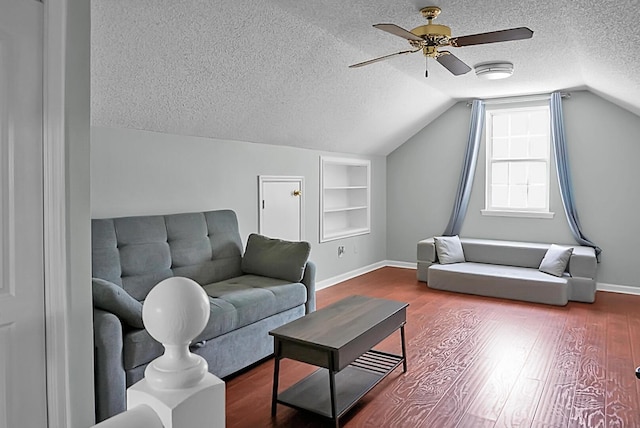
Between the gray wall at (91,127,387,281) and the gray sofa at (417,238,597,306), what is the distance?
4.48 ft

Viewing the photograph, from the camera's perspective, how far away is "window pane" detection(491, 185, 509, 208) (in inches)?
260

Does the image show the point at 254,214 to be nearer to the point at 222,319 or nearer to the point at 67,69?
the point at 222,319

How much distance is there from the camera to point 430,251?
20.6ft

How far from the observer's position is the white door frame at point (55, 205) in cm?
189

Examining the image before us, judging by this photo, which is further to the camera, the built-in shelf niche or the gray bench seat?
the built-in shelf niche

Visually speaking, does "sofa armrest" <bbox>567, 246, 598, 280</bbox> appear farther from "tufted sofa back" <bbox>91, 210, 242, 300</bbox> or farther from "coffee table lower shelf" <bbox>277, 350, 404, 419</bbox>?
"tufted sofa back" <bbox>91, 210, 242, 300</bbox>

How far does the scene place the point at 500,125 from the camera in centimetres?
660

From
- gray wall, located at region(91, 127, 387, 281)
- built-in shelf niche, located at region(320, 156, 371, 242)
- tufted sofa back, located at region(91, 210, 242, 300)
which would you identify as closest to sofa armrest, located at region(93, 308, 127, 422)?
tufted sofa back, located at region(91, 210, 242, 300)

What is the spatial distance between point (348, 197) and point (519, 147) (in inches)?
96.7

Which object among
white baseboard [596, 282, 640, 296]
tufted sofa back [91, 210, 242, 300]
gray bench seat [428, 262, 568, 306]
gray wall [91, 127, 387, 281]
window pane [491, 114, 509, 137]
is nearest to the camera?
tufted sofa back [91, 210, 242, 300]

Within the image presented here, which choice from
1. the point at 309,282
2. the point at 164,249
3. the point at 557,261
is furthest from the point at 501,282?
the point at 164,249

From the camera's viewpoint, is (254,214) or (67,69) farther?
(254,214)

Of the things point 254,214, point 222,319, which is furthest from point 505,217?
point 222,319

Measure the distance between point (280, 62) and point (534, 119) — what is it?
411cm
